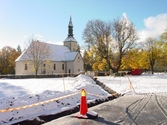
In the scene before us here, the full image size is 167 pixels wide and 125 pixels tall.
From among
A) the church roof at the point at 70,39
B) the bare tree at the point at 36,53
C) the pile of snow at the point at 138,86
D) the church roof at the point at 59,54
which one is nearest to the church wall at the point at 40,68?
the church roof at the point at 59,54

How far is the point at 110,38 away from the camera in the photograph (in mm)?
42094

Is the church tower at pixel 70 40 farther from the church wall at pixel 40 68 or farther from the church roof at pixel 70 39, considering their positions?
the church wall at pixel 40 68

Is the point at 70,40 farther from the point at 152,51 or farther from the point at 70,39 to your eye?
the point at 152,51

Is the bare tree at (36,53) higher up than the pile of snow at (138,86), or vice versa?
the bare tree at (36,53)

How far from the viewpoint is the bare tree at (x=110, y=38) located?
4134 cm

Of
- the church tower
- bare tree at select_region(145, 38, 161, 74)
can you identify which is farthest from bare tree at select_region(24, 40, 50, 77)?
bare tree at select_region(145, 38, 161, 74)

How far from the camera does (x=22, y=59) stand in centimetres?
4666

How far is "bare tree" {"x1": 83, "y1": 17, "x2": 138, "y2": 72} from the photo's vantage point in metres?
41.3

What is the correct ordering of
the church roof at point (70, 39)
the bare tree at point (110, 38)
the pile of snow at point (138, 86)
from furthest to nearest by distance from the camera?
the church roof at point (70, 39), the bare tree at point (110, 38), the pile of snow at point (138, 86)

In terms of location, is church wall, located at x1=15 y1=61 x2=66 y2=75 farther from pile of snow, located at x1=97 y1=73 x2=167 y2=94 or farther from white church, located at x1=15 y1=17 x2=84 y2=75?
pile of snow, located at x1=97 y1=73 x2=167 y2=94

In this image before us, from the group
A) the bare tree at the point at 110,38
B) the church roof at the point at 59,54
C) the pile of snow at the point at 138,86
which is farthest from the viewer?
the church roof at the point at 59,54

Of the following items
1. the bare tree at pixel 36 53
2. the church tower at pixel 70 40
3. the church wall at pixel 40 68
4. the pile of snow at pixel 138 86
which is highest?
the church tower at pixel 70 40

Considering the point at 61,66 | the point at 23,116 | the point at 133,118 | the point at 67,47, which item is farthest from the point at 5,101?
the point at 67,47

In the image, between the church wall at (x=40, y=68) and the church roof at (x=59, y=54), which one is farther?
the church roof at (x=59, y=54)
